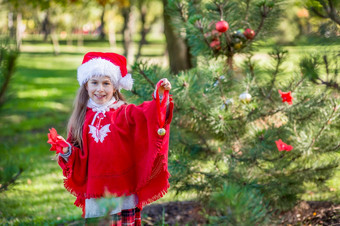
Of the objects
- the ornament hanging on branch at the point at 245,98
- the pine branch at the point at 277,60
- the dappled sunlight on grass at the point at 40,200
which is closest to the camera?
the ornament hanging on branch at the point at 245,98

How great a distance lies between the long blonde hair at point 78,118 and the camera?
256 centimetres

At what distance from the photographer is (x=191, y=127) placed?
320cm

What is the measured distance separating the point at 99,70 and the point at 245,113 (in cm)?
116

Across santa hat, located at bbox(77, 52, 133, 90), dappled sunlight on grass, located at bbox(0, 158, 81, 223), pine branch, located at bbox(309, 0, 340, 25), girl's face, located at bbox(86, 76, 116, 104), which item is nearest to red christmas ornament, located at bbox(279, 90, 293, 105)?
pine branch, located at bbox(309, 0, 340, 25)

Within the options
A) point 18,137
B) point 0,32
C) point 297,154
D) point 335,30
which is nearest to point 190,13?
point 335,30

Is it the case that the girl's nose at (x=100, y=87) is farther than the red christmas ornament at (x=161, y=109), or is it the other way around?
the girl's nose at (x=100, y=87)

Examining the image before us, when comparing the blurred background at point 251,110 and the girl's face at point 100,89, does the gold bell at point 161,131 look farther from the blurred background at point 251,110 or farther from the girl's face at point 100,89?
the blurred background at point 251,110

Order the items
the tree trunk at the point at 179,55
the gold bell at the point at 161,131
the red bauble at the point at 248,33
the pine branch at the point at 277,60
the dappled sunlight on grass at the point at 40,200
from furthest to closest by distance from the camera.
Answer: the tree trunk at the point at 179,55, the dappled sunlight on grass at the point at 40,200, the pine branch at the point at 277,60, the red bauble at the point at 248,33, the gold bell at the point at 161,131

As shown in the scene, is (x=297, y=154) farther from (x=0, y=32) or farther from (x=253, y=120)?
(x=0, y=32)

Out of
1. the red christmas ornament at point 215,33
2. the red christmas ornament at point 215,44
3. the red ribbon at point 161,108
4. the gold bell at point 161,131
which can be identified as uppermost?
the red christmas ornament at point 215,33

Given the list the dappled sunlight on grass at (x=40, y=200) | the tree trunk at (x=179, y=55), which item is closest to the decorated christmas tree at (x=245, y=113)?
the dappled sunlight on grass at (x=40, y=200)

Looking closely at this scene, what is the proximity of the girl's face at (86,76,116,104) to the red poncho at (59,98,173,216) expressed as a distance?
0.31 feet

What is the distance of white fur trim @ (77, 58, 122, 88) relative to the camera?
2.53 m

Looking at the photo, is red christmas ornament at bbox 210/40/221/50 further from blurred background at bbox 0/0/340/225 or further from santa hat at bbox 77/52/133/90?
santa hat at bbox 77/52/133/90
